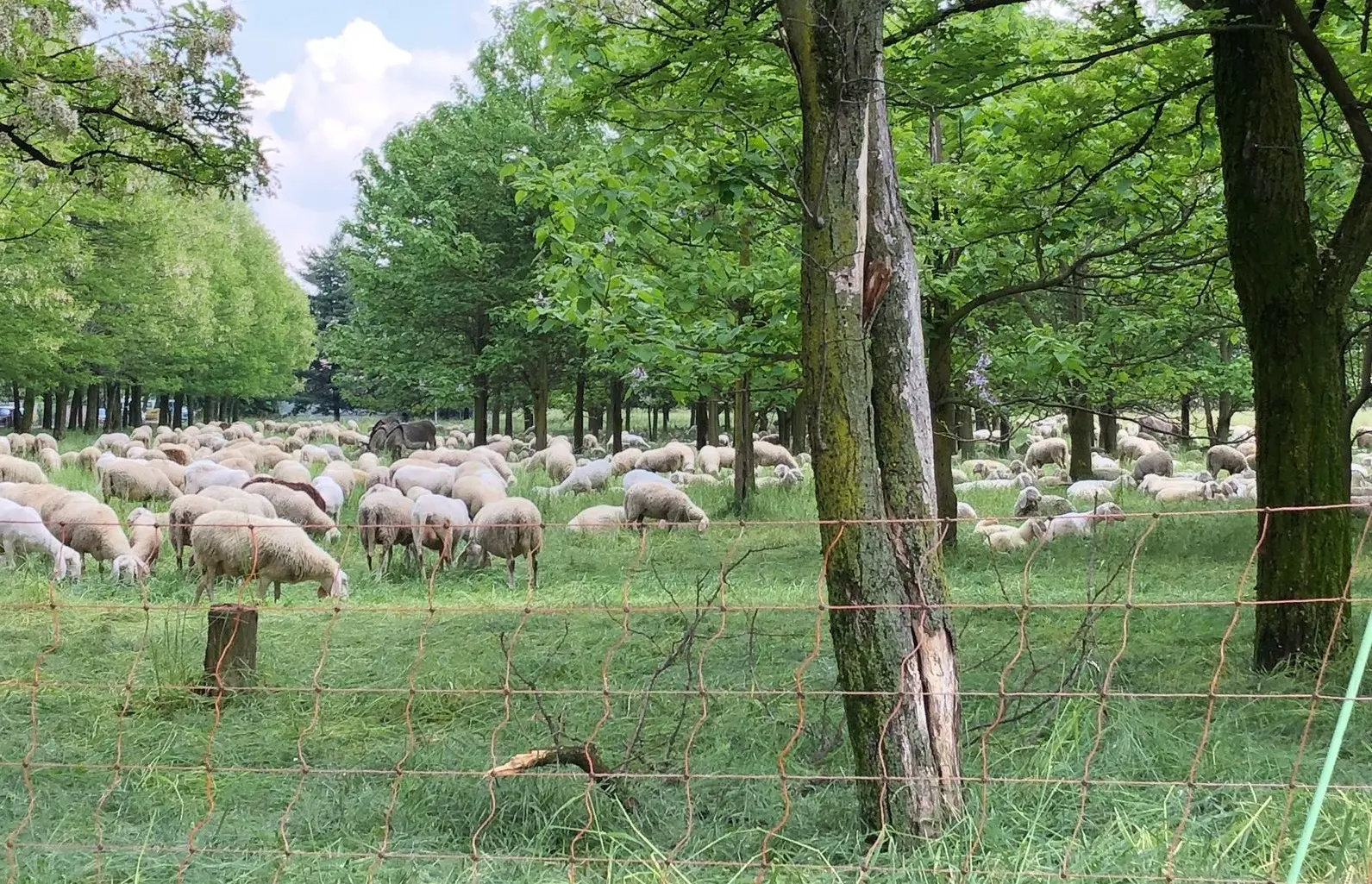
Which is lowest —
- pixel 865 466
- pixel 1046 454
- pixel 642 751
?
pixel 642 751

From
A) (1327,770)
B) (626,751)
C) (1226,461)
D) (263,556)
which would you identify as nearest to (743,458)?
(263,556)

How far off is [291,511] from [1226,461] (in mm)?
19901

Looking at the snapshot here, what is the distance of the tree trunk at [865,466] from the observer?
336cm

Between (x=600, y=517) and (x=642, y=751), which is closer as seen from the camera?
(x=642, y=751)

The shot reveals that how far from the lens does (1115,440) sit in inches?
1109

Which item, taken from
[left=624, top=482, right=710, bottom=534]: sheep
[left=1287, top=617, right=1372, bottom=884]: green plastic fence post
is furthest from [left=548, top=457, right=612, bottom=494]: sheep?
[left=1287, top=617, right=1372, bottom=884]: green plastic fence post

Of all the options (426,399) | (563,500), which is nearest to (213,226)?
(426,399)

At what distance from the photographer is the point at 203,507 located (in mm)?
11367

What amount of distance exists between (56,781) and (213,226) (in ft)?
132

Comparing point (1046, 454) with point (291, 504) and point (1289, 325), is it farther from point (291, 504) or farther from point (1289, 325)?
point (1289, 325)

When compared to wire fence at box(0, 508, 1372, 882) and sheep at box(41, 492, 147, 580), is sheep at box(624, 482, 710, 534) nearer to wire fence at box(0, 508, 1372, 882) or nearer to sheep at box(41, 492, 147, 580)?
wire fence at box(0, 508, 1372, 882)

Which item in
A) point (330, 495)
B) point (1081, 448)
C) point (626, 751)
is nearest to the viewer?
point (626, 751)

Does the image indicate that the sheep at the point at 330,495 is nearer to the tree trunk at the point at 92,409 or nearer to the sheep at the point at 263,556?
the sheep at the point at 263,556

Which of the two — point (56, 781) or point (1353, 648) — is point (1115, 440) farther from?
point (56, 781)
